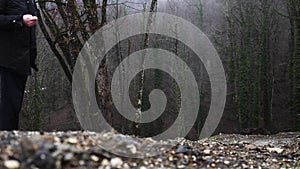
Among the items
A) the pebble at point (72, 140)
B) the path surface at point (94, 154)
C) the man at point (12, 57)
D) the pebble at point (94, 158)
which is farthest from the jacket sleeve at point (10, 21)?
the pebble at point (94, 158)

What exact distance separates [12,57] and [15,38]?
15 cm

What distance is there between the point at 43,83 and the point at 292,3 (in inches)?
418

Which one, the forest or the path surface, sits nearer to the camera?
the path surface

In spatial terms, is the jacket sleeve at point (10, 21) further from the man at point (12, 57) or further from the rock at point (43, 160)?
the rock at point (43, 160)

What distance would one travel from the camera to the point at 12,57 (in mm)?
2852

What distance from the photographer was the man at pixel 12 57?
9.27 feet

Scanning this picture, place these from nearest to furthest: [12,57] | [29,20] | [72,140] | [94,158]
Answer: [94,158] < [72,140] < [29,20] < [12,57]

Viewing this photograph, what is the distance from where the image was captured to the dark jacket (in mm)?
2791

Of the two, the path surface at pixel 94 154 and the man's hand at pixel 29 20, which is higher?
the man's hand at pixel 29 20

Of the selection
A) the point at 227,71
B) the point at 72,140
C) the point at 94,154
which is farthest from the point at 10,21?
the point at 227,71

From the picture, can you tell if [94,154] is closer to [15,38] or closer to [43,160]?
[43,160]

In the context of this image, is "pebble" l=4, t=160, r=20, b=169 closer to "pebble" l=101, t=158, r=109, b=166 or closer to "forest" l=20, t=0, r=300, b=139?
"pebble" l=101, t=158, r=109, b=166

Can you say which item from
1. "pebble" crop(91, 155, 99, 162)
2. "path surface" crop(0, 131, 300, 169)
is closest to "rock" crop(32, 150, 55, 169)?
"path surface" crop(0, 131, 300, 169)

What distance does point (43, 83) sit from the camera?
56.7 ft
